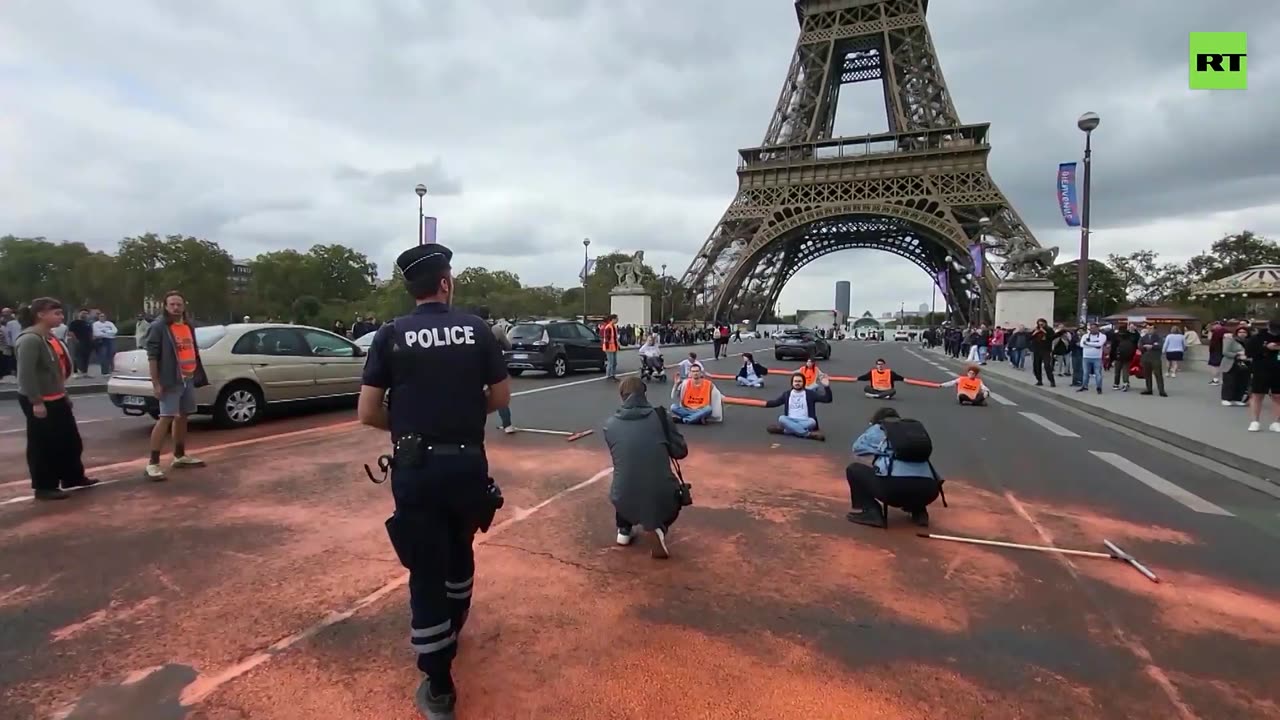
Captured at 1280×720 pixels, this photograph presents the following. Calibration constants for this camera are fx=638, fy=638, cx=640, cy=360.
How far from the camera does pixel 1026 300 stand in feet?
112

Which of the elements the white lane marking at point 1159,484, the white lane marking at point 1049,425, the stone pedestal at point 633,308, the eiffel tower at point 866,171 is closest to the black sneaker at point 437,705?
the white lane marking at point 1159,484

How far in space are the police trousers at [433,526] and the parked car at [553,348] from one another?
1521 cm

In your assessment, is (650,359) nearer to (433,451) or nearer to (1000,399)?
(1000,399)

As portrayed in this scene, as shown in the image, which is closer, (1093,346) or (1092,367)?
(1093,346)

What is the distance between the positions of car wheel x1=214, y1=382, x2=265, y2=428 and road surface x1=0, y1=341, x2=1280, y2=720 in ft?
7.43

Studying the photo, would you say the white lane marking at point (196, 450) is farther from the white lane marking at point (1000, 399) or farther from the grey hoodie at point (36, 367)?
the white lane marking at point (1000, 399)

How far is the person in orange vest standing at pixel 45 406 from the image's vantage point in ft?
17.5

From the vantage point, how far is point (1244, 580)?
4.20 m

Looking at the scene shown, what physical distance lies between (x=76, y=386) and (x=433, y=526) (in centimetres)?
1538

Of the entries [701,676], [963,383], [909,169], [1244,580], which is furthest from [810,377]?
[909,169]

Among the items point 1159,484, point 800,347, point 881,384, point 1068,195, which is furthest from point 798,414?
point 800,347

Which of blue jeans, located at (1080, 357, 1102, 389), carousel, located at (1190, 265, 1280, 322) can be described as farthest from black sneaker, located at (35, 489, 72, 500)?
carousel, located at (1190, 265, 1280, 322)

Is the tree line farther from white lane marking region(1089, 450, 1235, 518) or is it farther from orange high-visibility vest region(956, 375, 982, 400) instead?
white lane marking region(1089, 450, 1235, 518)

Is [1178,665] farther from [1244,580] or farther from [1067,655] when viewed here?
[1244,580]
